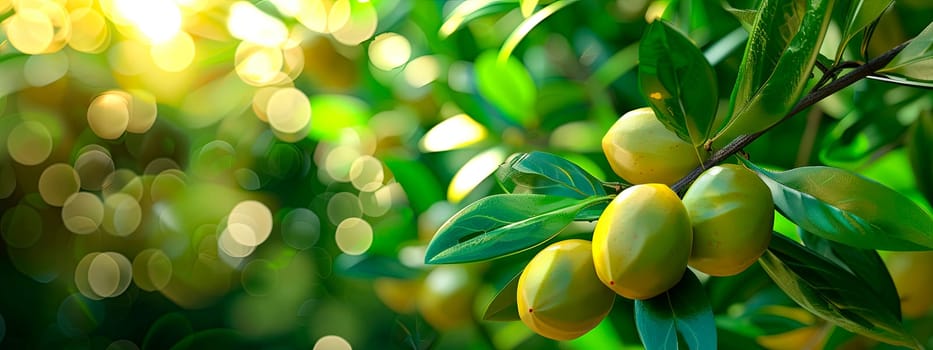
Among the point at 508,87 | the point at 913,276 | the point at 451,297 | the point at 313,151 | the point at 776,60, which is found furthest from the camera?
the point at 313,151

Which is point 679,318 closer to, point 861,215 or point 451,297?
point 861,215

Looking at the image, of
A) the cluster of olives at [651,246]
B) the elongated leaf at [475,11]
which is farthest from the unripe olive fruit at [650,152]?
the elongated leaf at [475,11]

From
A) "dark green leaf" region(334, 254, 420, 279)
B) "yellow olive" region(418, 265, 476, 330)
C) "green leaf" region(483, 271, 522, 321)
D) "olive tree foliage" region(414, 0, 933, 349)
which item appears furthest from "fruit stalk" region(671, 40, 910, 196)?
"dark green leaf" region(334, 254, 420, 279)

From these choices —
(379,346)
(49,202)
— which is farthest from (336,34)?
(49,202)

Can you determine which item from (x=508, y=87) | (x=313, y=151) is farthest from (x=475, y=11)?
(x=313, y=151)

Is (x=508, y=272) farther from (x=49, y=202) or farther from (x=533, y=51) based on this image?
(x=49, y=202)
